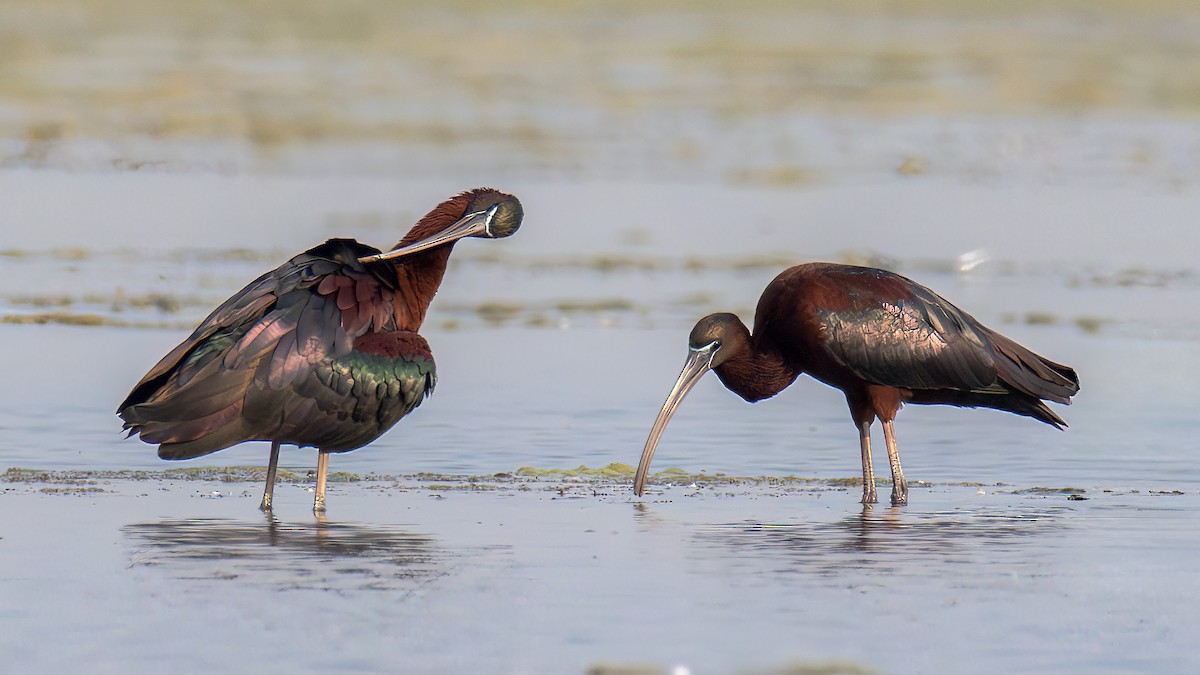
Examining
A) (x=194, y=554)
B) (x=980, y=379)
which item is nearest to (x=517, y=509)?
(x=194, y=554)

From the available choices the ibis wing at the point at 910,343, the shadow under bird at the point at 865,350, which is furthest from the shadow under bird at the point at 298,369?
the ibis wing at the point at 910,343

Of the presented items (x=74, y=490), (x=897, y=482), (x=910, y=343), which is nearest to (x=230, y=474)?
(x=74, y=490)

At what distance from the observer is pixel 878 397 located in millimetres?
10852

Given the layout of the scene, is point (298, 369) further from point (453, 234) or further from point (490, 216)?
point (490, 216)

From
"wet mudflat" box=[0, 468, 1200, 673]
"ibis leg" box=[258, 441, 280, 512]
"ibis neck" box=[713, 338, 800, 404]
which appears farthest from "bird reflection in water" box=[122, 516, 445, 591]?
"ibis neck" box=[713, 338, 800, 404]

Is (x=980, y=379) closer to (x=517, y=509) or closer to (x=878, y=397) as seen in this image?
(x=878, y=397)

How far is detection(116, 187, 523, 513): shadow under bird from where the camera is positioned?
30.5 feet

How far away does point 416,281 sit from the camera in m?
10.4

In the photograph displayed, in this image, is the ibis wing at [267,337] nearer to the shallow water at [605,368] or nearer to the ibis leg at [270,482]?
the ibis leg at [270,482]

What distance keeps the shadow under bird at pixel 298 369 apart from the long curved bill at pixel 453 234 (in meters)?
0.02

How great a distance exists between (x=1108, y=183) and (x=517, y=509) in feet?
49.6

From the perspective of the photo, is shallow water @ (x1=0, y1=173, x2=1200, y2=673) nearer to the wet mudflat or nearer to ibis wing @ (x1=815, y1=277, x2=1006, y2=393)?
the wet mudflat

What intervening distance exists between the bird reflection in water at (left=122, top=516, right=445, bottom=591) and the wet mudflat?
20mm

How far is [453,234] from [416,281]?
29 cm
